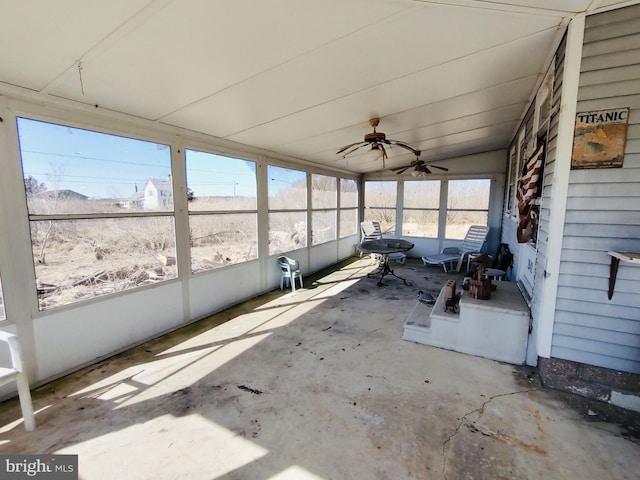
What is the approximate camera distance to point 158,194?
10.6 ft

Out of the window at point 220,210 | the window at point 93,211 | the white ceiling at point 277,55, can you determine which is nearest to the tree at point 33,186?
the window at point 93,211

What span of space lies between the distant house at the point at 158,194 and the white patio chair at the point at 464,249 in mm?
5283

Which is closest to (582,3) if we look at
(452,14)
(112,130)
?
(452,14)

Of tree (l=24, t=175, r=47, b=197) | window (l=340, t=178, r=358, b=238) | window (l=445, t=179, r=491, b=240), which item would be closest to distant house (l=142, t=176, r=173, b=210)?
tree (l=24, t=175, r=47, b=197)

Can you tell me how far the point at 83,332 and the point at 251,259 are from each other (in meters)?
2.26

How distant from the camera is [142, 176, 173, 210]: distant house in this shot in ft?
10.3

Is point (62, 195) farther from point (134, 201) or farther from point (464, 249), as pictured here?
point (464, 249)

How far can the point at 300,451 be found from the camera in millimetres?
1728

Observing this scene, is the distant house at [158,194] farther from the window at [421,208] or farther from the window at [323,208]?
the window at [421,208]

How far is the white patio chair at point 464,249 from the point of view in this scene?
6262mm

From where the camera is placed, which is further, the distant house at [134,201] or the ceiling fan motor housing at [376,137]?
the ceiling fan motor housing at [376,137]

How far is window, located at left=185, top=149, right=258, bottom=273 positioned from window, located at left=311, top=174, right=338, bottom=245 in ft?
6.17

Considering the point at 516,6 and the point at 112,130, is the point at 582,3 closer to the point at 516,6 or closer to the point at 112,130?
the point at 516,6

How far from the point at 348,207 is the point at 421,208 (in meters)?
1.92
